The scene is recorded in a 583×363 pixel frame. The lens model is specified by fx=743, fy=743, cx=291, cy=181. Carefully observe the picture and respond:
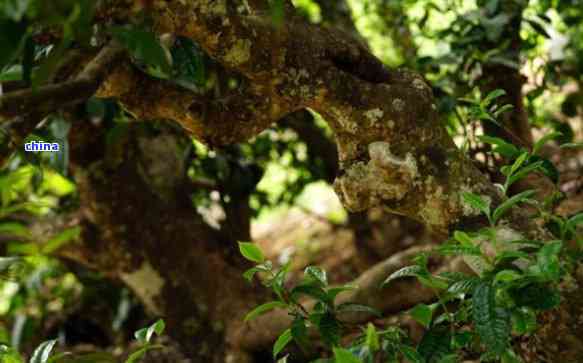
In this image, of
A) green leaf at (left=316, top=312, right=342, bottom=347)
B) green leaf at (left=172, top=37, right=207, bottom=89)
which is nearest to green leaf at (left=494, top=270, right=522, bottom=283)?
green leaf at (left=316, top=312, right=342, bottom=347)

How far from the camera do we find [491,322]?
3.37 ft

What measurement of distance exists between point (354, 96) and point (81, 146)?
1.13m

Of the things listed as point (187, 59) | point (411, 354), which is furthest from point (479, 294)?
point (187, 59)

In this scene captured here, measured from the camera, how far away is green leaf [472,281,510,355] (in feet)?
3.35

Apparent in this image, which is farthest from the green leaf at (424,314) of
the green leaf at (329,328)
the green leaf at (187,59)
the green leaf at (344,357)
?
the green leaf at (187,59)

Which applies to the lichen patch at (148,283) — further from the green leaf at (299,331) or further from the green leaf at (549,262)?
the green leaf at (549,262)

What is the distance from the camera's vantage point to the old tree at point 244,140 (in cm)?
Result: 110

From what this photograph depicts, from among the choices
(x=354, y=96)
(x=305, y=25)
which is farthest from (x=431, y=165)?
(x=305, y=25)

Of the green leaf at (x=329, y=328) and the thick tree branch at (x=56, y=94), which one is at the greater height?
the thick tree branch at (x=56, y=94)

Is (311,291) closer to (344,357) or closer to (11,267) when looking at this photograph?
(344,357)

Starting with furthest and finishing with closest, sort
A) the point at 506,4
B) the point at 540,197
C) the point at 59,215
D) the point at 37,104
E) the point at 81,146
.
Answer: the point at 59,215 < the point at 81,146 < the point at 506,4 < the point at 540,197 < the point at 37,104

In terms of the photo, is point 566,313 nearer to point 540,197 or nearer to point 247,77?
point 540,197

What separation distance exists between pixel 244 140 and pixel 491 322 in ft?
2.25

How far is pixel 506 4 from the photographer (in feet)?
6.70
